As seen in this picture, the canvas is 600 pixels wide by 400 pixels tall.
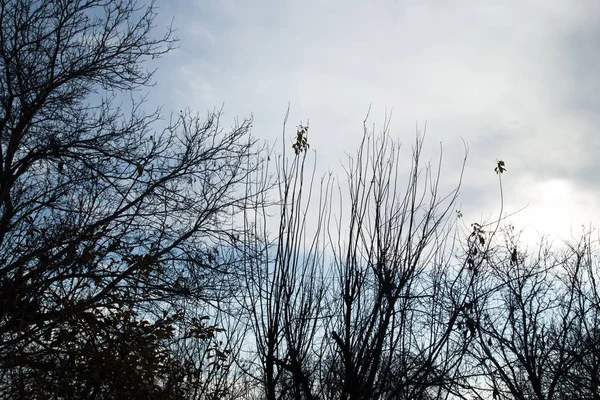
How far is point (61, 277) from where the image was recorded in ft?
20.5

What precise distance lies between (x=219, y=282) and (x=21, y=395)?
3.43 meters

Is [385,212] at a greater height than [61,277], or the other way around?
[385,212]

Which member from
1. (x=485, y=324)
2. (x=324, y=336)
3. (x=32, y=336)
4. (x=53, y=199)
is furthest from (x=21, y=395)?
(x=485, y=324)

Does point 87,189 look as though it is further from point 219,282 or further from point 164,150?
point 219,282

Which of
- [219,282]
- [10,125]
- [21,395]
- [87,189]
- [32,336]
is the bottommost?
[21,395]

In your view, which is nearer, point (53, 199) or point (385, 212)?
point (385, 212)

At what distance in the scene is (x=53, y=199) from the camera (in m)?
8.03

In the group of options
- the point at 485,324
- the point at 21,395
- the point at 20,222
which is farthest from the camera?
the point at 485,324

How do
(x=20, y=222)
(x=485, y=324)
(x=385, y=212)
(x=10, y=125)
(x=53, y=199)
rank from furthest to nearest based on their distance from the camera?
(x=485, y=324), (x=10, y=125), (x=53, y=199), (x=20, y=222), (x=385, y=212)

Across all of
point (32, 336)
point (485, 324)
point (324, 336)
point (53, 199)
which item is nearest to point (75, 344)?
point (32, 336)

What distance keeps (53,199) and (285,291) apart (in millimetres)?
5448

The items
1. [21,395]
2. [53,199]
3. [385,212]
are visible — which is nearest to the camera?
[385,212]

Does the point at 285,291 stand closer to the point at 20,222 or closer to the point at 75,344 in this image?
the point at 75,344

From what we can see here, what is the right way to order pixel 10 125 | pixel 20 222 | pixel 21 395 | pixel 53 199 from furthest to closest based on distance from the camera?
pixel 10 125 < pixel 53 199 < pixel 20 222 < pixel 21 395
